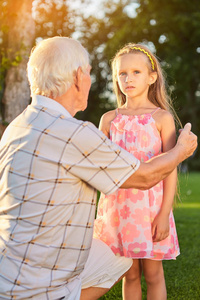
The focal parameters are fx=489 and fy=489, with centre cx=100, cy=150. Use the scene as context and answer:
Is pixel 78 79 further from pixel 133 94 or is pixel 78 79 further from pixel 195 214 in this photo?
pixel 195 214

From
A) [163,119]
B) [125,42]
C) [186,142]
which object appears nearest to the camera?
[186,142]

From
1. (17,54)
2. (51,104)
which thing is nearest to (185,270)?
(51,104)

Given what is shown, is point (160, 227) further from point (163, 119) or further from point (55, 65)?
point (55, 65)

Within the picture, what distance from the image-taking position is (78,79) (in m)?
2.55

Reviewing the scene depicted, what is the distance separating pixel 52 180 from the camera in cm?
233

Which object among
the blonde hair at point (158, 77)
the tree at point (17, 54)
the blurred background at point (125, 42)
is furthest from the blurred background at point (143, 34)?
the blonde hair at point (158, 77)

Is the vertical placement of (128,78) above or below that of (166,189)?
above

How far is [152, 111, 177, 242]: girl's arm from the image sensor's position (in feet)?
10.1

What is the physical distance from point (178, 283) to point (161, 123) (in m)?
1.96

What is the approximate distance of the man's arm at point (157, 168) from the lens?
2.52 metres

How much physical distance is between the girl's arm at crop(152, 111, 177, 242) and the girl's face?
0.25 metres

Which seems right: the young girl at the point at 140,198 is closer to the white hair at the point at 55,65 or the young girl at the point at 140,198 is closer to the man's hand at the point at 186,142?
the man's hand at the point at 186,142

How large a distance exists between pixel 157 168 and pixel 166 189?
59cm

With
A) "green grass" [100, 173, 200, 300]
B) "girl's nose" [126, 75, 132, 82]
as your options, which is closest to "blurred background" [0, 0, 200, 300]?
"green grass" [100, 173, 200, 300]
